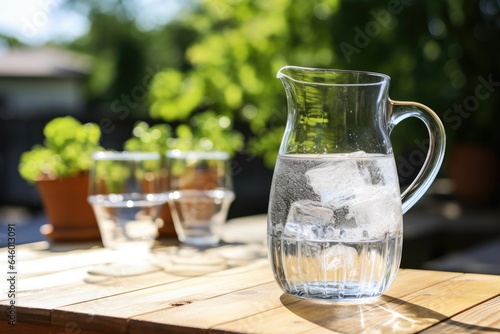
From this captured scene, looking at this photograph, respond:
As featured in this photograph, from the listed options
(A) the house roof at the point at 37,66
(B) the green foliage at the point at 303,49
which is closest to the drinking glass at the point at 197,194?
(B) the green foliage at the point at 303,49

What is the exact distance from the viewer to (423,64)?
4590mm

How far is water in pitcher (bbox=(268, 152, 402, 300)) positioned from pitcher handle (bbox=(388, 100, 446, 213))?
7 centimetres

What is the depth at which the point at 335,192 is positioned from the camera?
1.00 m

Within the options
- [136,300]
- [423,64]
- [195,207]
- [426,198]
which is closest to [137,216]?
[195,207]

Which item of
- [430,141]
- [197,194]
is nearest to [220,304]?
[430,141]

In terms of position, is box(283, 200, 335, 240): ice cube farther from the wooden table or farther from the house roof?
the house roof

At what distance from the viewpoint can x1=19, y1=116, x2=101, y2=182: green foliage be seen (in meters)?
1.84

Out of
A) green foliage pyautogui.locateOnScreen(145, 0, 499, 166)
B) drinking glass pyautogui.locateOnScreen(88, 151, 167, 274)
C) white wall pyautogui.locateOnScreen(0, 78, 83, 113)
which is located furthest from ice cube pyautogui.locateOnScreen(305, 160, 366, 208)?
white wall pyautogui.locateOnScreen(0, 78, 83, 113)

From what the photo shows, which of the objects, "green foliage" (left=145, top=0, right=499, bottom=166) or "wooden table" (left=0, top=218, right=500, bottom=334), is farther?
"green foliage" (left=145, top=0, right=499, bottom=166)

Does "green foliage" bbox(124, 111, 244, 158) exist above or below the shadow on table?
above

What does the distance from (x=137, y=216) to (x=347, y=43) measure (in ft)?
9.75

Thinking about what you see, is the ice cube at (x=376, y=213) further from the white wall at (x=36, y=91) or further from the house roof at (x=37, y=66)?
the white wall at (x=36, y=91)

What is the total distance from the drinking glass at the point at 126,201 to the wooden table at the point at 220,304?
0.16 meters

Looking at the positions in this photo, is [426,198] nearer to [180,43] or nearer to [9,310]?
[9,310]
